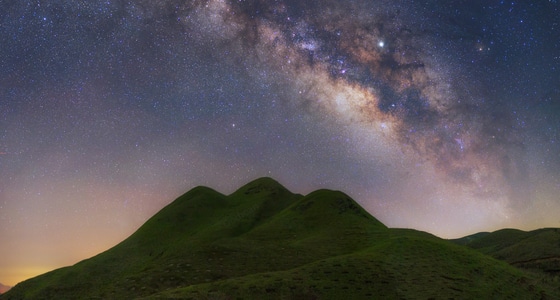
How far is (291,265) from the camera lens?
217ft

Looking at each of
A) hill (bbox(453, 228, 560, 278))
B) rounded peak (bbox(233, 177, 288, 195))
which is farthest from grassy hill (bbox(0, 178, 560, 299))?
rounded peak (bbox(233, 177, 288, 195))

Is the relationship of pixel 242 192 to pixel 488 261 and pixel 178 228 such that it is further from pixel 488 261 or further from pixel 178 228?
pixel 488 261

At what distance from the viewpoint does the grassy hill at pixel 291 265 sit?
48.7 meters

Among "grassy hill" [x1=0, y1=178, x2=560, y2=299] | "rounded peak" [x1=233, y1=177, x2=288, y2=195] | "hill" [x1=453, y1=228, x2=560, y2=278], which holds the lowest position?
"hill" [x1=453, y1=228, x2=560, y2=278]

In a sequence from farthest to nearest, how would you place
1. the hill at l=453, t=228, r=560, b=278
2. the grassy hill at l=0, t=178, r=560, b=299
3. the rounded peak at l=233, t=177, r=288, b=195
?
1. the rounded peak at l=233, t=177, r=288, b=195
2. the hill at l=453, t=228, r=560, b=278
3. the grassy hill at l=0, t=178, r=560, b=299

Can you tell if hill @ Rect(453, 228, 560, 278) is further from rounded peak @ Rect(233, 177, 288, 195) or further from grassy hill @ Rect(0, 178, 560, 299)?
rounded peak @ Rect(233, 177, 288, 195)

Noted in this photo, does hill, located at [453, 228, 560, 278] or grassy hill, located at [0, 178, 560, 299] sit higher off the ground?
grassy hill, located at [0, 178, 560, 299]

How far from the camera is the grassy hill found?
1918 inches

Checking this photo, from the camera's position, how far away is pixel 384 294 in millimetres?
48312

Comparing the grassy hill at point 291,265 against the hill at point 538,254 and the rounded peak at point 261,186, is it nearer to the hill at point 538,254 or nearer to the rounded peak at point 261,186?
the hill at point 538,254

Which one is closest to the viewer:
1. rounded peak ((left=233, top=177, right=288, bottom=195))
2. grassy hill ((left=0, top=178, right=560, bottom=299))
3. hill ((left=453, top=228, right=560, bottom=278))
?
grassy hill ((left=0, top=178, right=560, bottom=299))

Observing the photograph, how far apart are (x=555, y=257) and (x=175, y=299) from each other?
8733 centimetres

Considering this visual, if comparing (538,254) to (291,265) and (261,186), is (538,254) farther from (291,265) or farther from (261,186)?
(261,186)

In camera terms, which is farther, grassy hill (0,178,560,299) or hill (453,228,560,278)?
hill (453,228,560,278)
